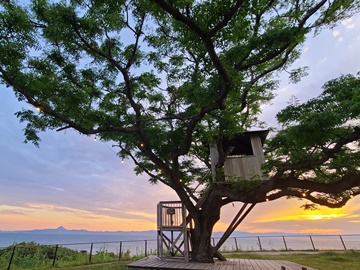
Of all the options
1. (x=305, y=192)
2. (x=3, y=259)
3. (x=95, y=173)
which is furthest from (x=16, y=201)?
(x=305, y=192)

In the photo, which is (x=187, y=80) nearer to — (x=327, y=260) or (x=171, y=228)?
(x=171, y=228)

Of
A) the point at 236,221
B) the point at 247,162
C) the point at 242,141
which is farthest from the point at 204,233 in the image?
the point at 242,141

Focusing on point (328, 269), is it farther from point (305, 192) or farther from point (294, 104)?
point (294, 104)

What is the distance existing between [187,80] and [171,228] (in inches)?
233

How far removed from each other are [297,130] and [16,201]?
3919 centimetres

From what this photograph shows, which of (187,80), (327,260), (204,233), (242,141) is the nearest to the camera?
(187,80)

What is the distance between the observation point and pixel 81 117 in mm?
6379

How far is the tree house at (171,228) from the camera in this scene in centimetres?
784

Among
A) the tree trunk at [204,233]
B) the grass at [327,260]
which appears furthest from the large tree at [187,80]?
the grass at [327,260]

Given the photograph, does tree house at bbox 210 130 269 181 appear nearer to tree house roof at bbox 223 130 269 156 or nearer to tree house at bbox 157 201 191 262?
tree house roof at bbox 223 130 269 156

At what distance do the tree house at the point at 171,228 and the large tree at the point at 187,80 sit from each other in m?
0.51

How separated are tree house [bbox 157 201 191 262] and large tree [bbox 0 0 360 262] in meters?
0.51

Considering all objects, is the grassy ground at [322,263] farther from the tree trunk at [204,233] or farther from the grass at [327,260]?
the tree trunk at [204,233]

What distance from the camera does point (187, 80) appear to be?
20.9ft
